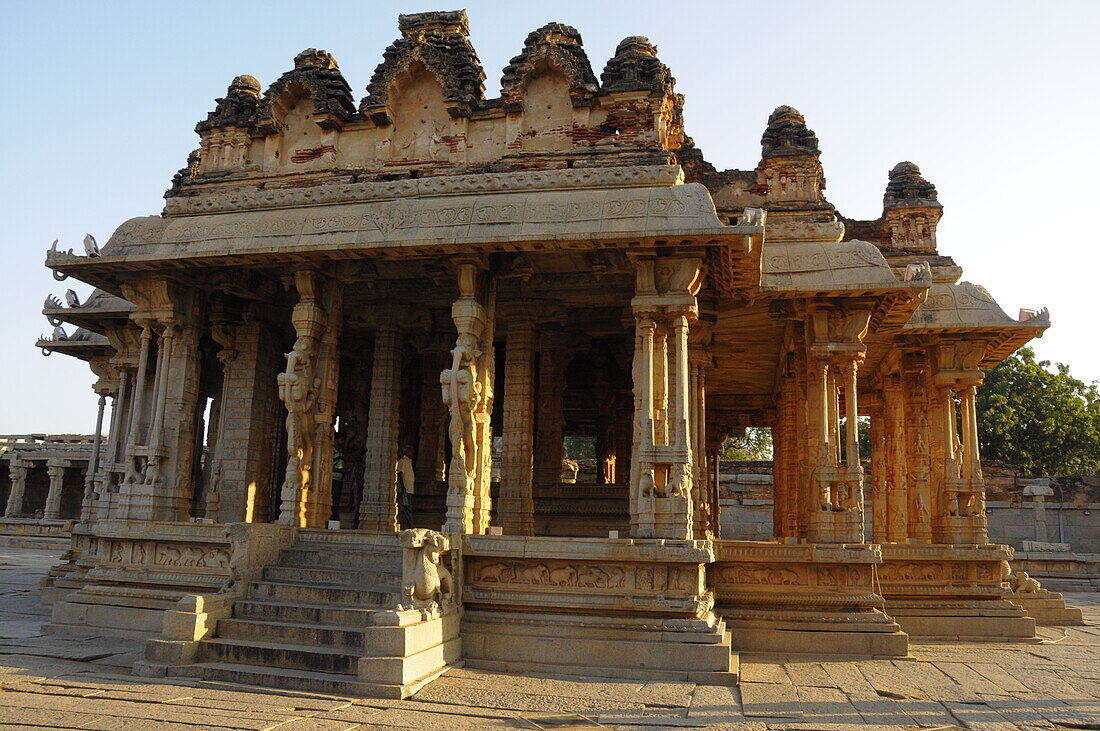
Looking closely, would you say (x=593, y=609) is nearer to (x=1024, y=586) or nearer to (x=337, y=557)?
(x=337, y=557)

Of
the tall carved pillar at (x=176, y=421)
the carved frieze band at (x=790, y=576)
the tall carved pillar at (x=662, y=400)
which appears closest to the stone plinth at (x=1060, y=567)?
the carved frieze band at (x=790, y=576)

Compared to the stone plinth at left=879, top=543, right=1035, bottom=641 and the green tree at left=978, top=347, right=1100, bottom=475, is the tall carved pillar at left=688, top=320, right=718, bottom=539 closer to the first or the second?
the stone plinth at left=879, top=543, right=1035, bottom=641

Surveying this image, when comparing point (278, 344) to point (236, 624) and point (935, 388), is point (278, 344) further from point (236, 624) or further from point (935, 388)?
point (935, 388)

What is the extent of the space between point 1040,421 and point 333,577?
38.9 metres

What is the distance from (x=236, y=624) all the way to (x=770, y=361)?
11.7 m

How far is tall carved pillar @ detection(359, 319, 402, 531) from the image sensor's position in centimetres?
1373

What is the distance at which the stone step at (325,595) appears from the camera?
914 cm

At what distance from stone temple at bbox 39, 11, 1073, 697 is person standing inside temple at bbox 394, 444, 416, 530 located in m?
0.07

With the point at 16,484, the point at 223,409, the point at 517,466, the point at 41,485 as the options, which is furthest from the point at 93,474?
the point at 41,485

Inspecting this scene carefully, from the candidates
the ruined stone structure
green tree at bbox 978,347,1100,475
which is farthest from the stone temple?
green tree at bbox 978,347,1100,475

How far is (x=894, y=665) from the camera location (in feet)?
32.6

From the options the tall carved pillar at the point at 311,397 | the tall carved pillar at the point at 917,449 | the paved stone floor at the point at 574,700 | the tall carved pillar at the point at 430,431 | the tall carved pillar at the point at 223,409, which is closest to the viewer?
the paved stone floor at the point at 574,700

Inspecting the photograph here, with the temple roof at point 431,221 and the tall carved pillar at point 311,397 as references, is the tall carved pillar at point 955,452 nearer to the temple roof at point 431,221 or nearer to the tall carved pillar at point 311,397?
the temple roof at point 431,221

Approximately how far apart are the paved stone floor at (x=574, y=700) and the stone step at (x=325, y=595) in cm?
115
